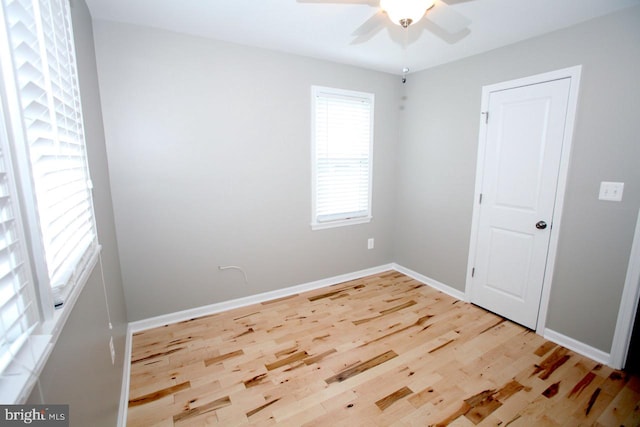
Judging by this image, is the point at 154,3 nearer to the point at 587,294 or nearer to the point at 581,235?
the point at 581,235

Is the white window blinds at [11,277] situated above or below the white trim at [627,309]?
above

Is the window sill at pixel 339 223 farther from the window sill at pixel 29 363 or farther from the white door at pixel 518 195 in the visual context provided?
the window sill at pixel 29 363

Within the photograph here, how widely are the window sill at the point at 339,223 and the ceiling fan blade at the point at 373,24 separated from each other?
192 centimetres

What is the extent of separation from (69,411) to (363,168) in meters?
3.20

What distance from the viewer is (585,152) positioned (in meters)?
2.21

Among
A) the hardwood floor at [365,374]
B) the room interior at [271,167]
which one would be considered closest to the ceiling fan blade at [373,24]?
the room interior at [271,167]

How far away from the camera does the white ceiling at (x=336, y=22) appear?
6.40ft

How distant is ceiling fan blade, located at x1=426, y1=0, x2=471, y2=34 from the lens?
1.96 m

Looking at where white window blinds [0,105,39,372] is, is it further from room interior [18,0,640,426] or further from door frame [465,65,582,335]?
door frame [465,65,582,335]

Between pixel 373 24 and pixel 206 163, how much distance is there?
181cm

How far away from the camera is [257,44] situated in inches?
105

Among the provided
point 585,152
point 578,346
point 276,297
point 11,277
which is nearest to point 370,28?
point 585,152

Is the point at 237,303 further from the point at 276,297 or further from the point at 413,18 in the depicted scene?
the point at 413,18

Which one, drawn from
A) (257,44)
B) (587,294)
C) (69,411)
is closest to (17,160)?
(69,411)
